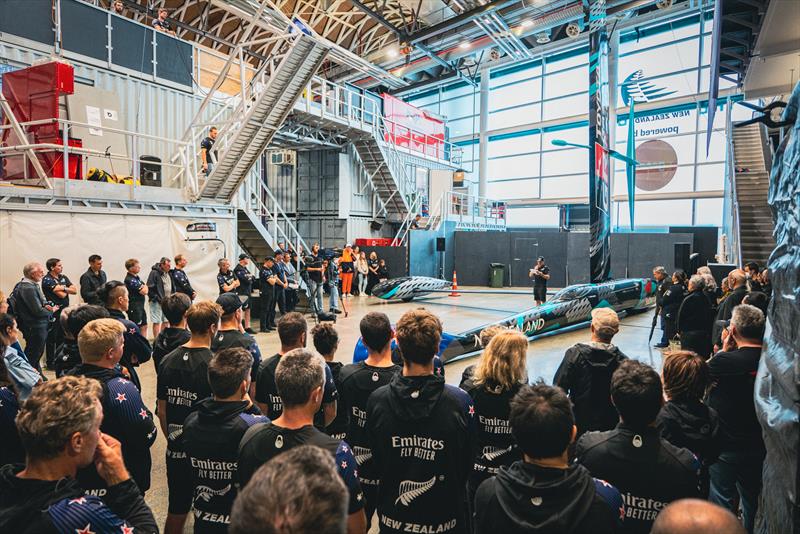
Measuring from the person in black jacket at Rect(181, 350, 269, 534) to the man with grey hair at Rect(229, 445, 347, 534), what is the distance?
1451 millimetres

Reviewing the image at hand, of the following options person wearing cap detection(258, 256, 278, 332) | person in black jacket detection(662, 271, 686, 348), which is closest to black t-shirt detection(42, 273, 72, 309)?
person wearing cap detection(258, 256, 278, 332)

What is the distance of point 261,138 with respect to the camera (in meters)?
11.8

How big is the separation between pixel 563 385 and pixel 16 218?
955 centimetres

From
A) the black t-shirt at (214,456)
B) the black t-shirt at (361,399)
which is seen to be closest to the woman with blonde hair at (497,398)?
the black t-shirt at (361,399)

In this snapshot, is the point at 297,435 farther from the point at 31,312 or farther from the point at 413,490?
the point at 31,312

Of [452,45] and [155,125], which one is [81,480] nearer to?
[155,125]

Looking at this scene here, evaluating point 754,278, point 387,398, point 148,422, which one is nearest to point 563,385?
point 387,398

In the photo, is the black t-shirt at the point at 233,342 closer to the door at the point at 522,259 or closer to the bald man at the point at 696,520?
the bald man at the point at 696,520

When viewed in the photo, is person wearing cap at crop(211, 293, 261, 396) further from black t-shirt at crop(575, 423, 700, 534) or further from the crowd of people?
black t-shirt at crop(575, 423, 700, 534)

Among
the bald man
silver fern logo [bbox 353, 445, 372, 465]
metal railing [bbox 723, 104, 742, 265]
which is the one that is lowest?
silver fern logo [bbox 353, 445, 372, 465]

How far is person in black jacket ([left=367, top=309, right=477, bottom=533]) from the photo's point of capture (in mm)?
2256

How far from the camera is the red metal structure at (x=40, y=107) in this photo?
372 inches

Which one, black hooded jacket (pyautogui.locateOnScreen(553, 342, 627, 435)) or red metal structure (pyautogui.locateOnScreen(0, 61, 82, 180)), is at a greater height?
red metal structure (pyautogui.locateOnScreen(0, 61, 82, 180))

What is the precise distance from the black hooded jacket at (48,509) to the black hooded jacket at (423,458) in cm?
115
